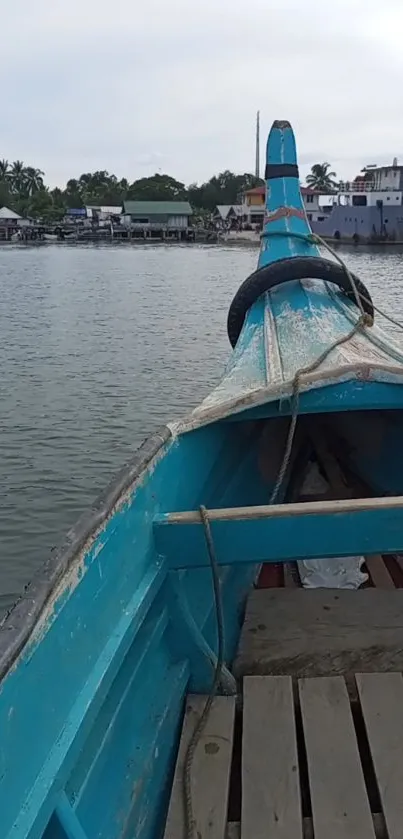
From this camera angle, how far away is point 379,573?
15.1ft

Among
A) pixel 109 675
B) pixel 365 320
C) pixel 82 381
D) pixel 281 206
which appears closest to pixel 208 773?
pixel 109 675

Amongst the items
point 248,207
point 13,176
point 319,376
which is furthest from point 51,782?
point 13,176

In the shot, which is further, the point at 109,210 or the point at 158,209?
the point at 109,210

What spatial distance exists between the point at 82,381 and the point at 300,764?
11422 millimetres

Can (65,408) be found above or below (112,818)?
below

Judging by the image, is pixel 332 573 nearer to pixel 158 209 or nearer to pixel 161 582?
pixel 161 582

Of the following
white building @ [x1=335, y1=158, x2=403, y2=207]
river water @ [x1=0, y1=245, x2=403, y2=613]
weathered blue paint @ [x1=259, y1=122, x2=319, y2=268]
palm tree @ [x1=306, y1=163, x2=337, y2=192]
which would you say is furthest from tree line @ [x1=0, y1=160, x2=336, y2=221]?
weathered blue paint @ [x1=259, y1=122, x2=319, y2=268]

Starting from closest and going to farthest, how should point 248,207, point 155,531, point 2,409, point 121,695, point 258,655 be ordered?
point 121,695 < point 155,531 < point 258,655 < point 2,409 < point 248,207

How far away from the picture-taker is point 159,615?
3.08 m

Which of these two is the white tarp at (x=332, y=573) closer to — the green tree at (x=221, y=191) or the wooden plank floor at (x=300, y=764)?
the wooden plank floor at (x=300, y=764)

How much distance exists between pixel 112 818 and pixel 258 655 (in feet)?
3.97

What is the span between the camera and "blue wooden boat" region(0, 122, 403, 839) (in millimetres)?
1878

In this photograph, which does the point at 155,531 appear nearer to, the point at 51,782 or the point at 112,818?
the point at 112,818

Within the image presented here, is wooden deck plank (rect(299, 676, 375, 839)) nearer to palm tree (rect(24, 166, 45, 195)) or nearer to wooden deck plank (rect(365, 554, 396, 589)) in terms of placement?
wooden deck plank (rect(365, 554, 396, 589))
